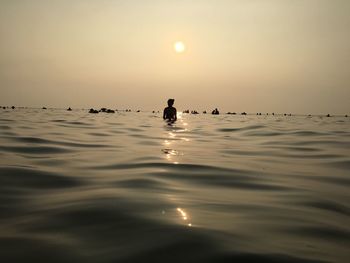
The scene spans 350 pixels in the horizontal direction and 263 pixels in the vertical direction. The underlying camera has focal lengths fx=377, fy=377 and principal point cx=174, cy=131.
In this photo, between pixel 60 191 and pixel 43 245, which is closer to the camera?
pixel 43 245

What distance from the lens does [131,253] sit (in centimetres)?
261

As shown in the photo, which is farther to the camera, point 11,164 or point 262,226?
point 11,164

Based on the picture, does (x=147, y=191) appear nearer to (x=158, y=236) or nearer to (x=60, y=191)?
(x=60, y=191)

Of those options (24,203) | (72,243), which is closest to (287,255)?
(72,243)

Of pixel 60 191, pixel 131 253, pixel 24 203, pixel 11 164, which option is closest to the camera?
pixel 131 253

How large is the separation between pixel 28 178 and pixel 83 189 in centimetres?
106

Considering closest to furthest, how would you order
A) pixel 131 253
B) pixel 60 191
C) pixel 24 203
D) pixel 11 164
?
pixel 131 253
pixel 24 203
pixel 60 191
pixel 11 164

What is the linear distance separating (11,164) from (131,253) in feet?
14.6

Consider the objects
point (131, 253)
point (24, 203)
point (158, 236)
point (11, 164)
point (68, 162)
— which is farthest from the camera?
point (68, 162)

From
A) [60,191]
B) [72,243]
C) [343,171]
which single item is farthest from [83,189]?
[343,171]

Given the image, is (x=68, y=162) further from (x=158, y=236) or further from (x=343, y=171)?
(x=343, y=171)

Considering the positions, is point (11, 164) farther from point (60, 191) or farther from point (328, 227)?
point (328, 227)

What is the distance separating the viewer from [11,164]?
633cm

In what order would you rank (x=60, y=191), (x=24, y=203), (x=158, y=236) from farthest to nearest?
(x=60, y=191) → (x=24, y=203) → (x=158, y=236)
